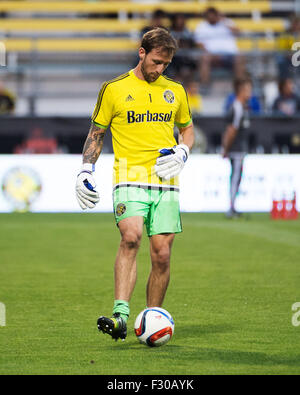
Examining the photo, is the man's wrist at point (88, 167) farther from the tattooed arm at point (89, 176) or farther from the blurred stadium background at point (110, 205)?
the blurred stadium background at point (110, 205)

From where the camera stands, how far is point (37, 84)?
22188 mm

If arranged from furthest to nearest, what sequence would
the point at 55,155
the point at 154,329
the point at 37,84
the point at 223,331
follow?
the point at 37,84, the point at 55,155, the point at 223,331, the point at 154,329

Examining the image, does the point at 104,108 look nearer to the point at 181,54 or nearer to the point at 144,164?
the point at 144,164

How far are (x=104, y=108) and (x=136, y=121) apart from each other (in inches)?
10.4

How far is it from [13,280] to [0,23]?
16534 millimetres

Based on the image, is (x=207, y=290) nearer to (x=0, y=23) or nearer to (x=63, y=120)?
(x=63, y=120)

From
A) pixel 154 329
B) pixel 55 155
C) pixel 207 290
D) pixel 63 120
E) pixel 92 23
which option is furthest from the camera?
pixel 92 23

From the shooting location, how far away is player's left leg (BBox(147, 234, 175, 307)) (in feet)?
23.2

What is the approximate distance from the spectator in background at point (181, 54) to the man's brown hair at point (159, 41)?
566 inches

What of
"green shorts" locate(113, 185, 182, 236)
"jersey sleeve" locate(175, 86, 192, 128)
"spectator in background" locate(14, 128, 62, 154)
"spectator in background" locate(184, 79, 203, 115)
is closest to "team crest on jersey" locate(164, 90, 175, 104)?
"jersey sleeve" locate(175, 86, 192, 128)

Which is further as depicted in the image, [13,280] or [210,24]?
[210,24]

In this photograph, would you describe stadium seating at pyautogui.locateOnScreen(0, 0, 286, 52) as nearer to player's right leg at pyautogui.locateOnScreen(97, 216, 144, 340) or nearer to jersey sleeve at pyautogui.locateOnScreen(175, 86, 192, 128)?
jersey sleeve at pyautogui.locateOnScreen(175, 86, 192, 128)
